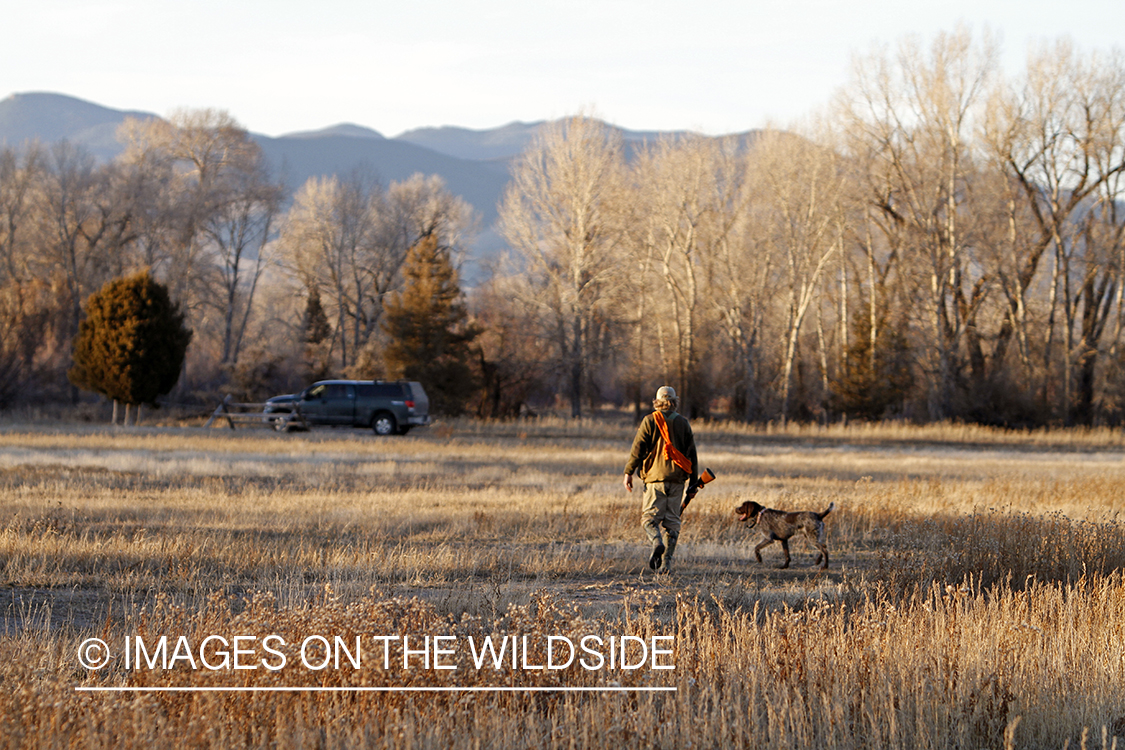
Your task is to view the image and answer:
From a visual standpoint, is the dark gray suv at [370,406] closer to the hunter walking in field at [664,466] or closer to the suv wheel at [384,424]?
the suv wheel at [384,424]

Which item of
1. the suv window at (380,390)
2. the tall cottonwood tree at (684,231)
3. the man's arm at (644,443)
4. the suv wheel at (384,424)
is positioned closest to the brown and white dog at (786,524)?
the man's arm at (644,443)

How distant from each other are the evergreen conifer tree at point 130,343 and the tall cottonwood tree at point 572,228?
17.5m

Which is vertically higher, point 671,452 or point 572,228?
point 572,228

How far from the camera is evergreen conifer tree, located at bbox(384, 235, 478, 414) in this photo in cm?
4456

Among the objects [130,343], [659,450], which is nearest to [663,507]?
[659,450]

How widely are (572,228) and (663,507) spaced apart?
130 feet

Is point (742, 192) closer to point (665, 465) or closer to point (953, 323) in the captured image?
point (953, 323)

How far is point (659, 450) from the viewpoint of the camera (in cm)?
1047

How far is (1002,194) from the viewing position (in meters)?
45.5

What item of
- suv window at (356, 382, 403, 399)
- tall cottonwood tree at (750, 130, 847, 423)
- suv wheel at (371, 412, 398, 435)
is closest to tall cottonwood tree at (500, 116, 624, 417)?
tall cottonwood tree at (750, 130, 847, 423)

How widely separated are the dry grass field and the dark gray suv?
48.7 ft

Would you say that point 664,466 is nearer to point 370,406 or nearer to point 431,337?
point 370,406

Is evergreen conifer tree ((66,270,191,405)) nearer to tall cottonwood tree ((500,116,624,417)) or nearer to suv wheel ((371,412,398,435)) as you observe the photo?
suv wheel ((371,412,398,435))

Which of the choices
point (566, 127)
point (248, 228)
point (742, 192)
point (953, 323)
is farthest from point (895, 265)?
point (248, 228)
